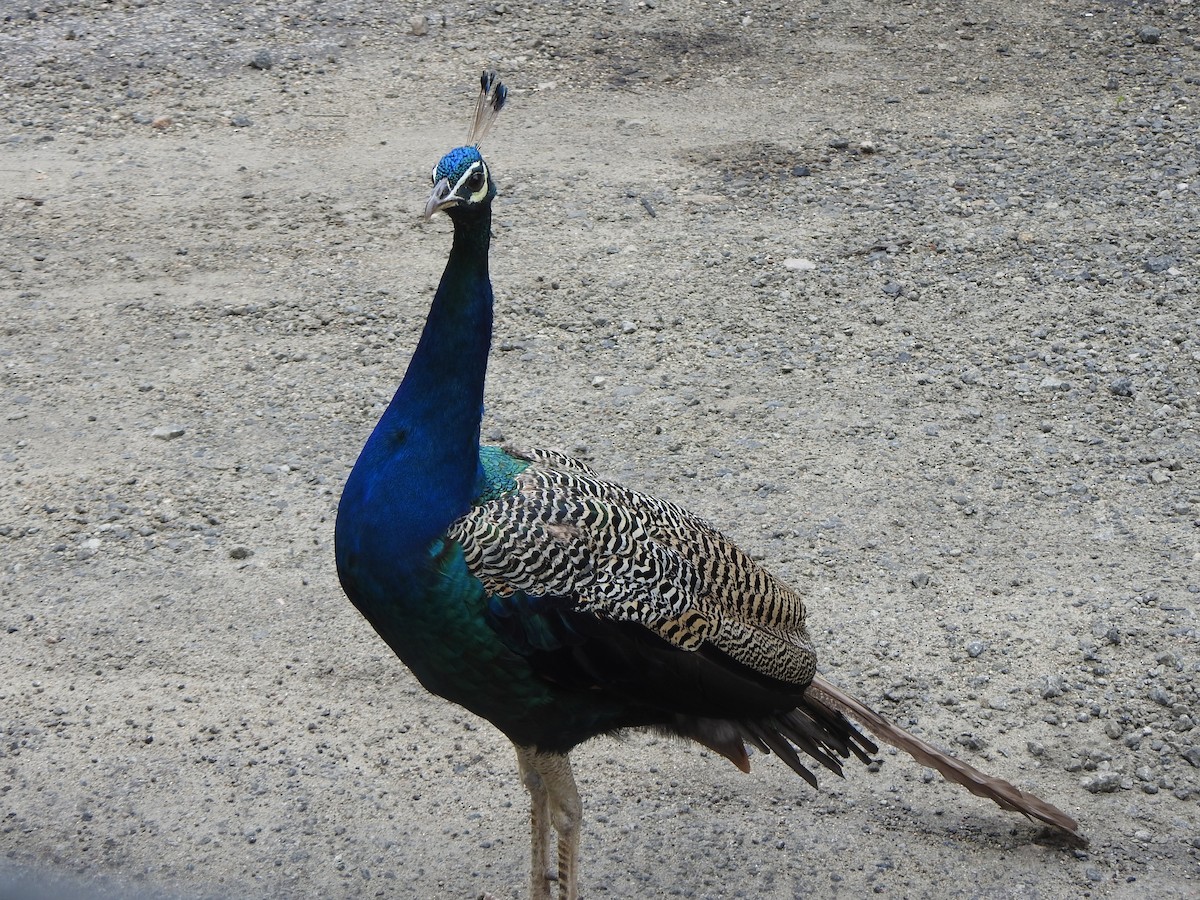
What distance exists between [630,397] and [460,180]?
298cm

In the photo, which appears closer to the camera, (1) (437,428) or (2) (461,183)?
(2) (461,183)

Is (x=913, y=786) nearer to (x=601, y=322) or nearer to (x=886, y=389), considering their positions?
(x=886, y=389)

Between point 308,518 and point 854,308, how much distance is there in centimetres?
286

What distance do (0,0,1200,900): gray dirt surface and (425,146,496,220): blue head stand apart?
1.94 m

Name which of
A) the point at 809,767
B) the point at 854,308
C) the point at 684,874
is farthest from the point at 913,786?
the point at 854,308

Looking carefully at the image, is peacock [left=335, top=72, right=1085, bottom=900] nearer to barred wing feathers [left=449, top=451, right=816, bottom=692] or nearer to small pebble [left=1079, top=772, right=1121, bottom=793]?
barred wing feathers [left=449, top=451, right=816, bottom=692]

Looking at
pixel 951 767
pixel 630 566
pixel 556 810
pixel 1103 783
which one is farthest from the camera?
pixel 1103 783

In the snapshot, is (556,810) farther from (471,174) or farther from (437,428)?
(471,174)

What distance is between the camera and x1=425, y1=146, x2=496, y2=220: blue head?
9.55ft

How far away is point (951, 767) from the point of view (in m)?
3.75

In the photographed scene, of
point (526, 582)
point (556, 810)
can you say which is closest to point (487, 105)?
point (526, 582)

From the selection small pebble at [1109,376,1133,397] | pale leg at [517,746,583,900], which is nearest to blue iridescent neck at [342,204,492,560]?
pale leg at [517,746,583,900]

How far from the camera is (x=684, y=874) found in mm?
3838

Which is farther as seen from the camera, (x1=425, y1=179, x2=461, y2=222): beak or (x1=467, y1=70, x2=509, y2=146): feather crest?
(x1=467, y1=70, x2=509, y2=146): feather crest
